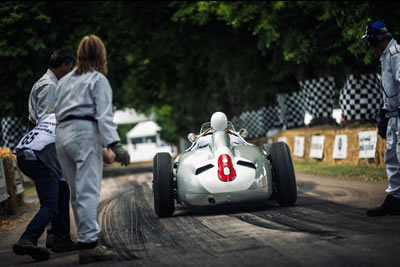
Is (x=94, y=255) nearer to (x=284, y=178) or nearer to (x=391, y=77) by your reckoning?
(x=284, y=178)

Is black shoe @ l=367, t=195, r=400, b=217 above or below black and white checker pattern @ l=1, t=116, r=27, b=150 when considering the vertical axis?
below

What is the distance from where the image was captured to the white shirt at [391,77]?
6.55m

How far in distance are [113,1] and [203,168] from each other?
19.0 metres

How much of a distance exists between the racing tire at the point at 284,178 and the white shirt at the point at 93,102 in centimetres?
337

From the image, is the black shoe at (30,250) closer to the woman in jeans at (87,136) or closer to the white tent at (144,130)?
the woman in jeans at (87,136)

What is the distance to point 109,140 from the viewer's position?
523cm

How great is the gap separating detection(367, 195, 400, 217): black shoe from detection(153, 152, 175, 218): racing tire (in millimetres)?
2878

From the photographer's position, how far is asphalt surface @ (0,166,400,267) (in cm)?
461

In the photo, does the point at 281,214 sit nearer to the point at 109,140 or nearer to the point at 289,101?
the point at 109,140

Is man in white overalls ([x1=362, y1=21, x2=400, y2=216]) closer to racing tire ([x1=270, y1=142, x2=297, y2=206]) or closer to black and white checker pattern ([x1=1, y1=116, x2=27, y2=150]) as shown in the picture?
racing tire ([x1=270, y1=142, x2=297, y2=206])

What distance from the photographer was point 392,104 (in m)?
6.61

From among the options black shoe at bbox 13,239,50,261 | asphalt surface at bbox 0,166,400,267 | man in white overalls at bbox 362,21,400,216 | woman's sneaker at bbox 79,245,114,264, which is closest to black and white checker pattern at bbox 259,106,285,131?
asphalt surface at bbox 0,166,400,267

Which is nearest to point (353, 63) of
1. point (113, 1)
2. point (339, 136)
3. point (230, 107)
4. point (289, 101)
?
point (339, 136)

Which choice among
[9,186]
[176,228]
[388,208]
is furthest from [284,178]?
[9,186]
